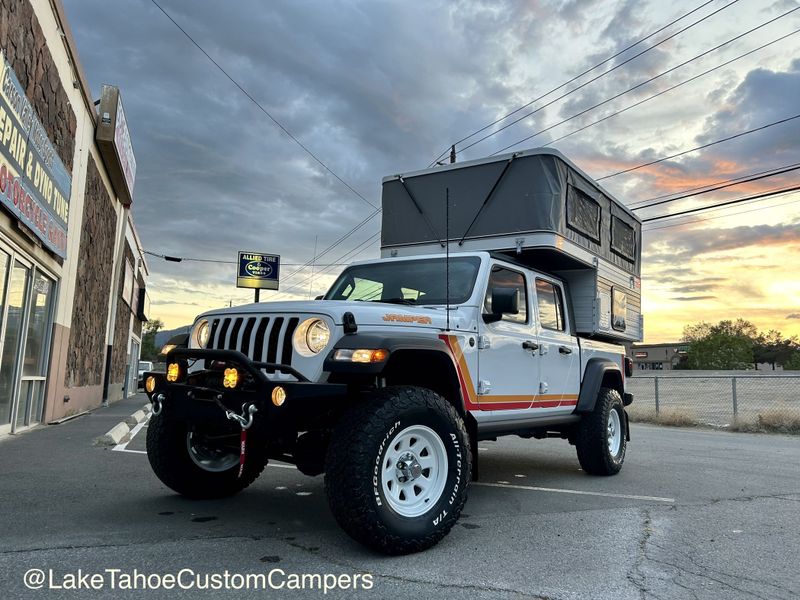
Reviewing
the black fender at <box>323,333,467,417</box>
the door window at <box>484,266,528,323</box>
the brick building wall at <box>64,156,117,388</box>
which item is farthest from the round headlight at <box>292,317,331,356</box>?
the brick building wall at <box>64,156,117,388</box>

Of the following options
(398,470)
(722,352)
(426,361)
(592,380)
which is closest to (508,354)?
(426,361)

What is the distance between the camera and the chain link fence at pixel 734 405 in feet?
44.2

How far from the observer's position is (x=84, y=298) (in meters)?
14.1

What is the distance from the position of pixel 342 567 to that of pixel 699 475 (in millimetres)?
5180

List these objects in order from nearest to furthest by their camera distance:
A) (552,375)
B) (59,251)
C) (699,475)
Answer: (552,375) → (699,475) → (59,251)

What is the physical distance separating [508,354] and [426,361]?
1.15m

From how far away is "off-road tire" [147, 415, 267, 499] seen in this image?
4.79 m

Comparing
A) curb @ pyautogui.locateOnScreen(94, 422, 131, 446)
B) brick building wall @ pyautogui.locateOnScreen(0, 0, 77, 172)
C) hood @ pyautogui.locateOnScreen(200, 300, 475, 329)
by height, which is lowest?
curb @ pyautogui.locateOnScreen(94, 422, 131, 446)

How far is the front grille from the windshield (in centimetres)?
134

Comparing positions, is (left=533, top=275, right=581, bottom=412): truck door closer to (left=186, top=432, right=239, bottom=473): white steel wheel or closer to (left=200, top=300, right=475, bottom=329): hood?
(left=200, top=300, right=475, bottom=329): hood

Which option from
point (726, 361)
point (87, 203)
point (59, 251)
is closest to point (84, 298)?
point (87, 203)

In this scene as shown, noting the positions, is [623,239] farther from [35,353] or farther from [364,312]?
[35,353]

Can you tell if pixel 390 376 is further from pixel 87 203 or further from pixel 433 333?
pixel 87 203

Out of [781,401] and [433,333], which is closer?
[433,333]
